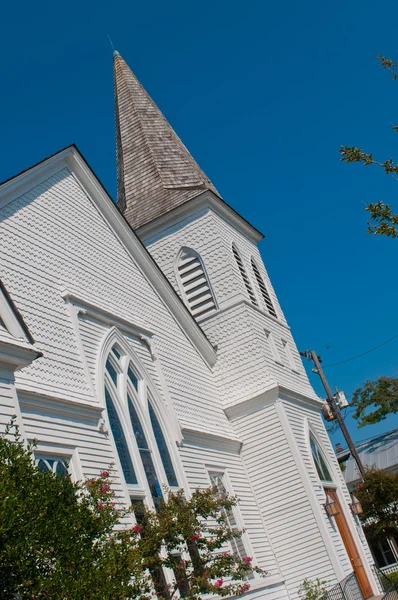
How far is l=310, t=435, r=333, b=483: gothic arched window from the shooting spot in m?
19.9

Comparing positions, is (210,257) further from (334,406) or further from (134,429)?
(334,406)

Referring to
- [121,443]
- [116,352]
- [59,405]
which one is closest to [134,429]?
[121,443]

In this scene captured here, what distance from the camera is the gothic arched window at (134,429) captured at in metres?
12.8

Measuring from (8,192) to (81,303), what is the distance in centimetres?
249

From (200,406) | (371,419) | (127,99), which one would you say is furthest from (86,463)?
(371,419)

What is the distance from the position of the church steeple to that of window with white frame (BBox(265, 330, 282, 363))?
4923 millimetres

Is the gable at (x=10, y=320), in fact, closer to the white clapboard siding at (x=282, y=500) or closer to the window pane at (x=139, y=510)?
the window pane at (x=139, y=510)

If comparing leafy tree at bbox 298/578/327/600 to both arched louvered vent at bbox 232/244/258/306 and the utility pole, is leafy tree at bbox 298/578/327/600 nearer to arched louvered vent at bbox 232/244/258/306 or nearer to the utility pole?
arched louvered vent at bbox 232/244/258/306

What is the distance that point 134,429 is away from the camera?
13562mm

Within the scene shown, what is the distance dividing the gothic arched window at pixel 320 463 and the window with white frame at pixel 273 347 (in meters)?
2.52

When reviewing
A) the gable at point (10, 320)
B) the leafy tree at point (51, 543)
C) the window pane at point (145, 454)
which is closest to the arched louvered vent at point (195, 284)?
the window pane at point (145, 454)

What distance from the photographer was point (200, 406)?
17703 mm

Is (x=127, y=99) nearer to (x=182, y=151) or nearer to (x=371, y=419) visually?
(x=182, y=151)

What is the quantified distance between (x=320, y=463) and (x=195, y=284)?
6.51m
